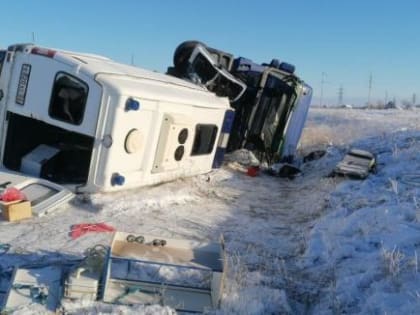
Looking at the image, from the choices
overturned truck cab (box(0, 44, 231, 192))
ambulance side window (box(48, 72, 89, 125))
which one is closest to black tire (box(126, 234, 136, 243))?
overturned truck cab (box(0, 44, 231, 192))

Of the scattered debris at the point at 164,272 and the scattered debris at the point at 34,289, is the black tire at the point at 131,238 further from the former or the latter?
the scattered debris at the point at 34,289

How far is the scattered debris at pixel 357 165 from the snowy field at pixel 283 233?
0.16m

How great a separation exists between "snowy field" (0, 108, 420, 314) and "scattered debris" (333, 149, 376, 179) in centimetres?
16

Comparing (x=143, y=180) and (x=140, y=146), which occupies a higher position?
(x=140, y=146)

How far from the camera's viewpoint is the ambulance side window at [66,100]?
618 cm

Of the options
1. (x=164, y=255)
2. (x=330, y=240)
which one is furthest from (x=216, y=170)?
(x=164, y=255)

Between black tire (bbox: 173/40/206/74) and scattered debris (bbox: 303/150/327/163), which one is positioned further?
scattered debris (bbox: 303/150/327/163)

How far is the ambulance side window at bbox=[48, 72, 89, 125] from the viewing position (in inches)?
243

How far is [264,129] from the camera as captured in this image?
10227mm

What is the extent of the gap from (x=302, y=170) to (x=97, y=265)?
274 inches

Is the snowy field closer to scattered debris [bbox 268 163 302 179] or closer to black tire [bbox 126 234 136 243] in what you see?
black tire [bbox 126 234 136 243]

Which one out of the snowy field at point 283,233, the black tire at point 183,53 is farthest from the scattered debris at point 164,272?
the black tire at point 183,53

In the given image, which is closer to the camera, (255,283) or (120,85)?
(255,283)

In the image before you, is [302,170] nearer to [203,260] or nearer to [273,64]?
[273,64]
